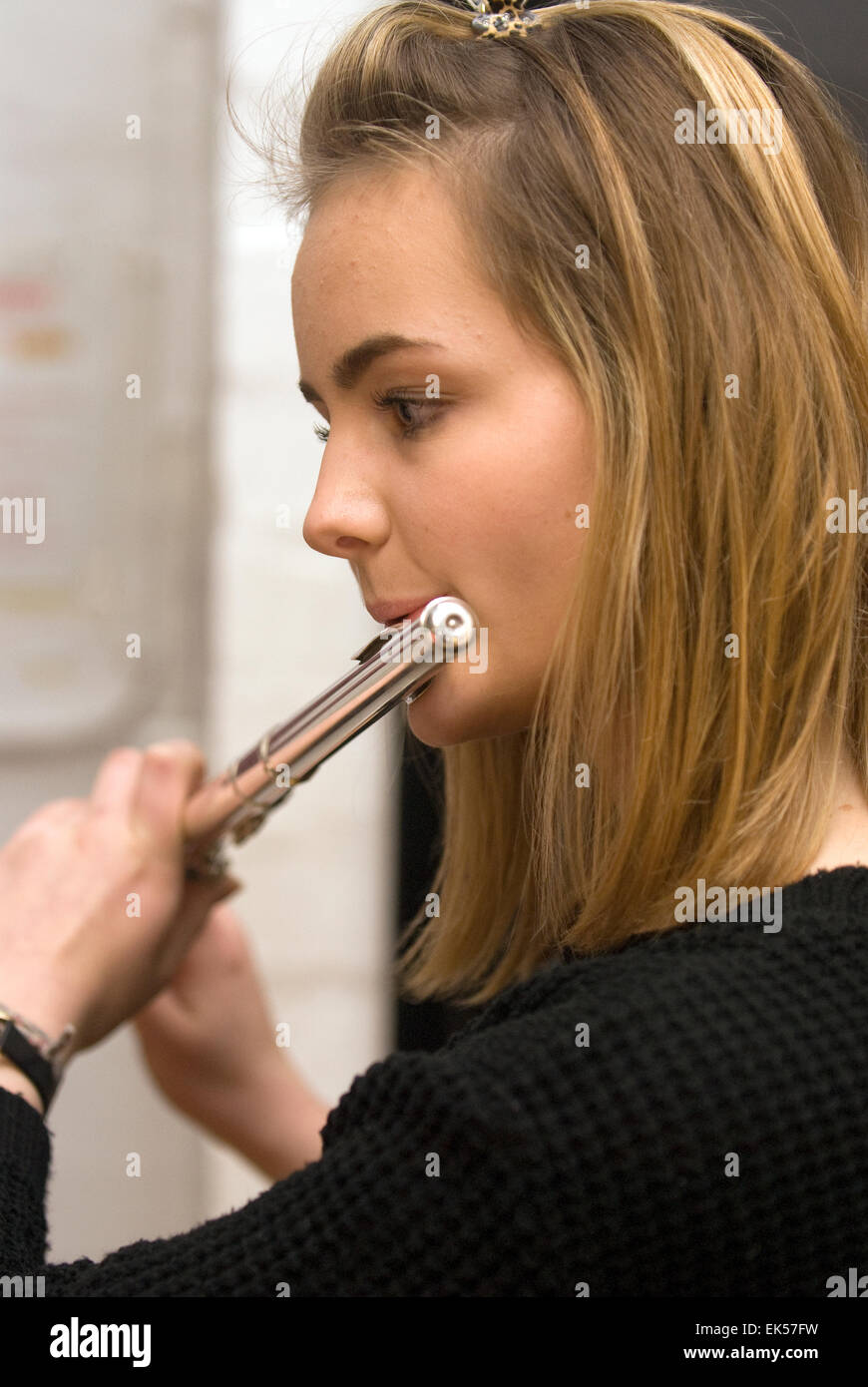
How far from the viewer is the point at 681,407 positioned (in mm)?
452

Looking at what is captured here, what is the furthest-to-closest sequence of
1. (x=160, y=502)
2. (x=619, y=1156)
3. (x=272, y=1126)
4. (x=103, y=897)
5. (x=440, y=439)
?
1. (x=160, y=502)
2. (x=272, y=1126)
3. (x=103, y=897)
4. (x=440, y=439)
5. (x=619, y=1156)

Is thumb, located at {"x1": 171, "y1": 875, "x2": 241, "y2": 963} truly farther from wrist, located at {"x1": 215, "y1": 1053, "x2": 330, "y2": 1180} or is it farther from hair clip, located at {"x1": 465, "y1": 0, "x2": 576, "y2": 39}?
hair clip, located at {"x1": 465, "y1": 0, "x2": 576, "y2": 39}

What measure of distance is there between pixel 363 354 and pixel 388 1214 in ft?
0.94

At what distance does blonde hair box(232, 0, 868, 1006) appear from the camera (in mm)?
446

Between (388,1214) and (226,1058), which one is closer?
(388,1214)

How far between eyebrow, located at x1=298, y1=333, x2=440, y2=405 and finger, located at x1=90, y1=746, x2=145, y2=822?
0.72ft

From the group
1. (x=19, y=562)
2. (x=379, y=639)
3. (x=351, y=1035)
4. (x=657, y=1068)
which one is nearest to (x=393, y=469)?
(x=379, y=639)

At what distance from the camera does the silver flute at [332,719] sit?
46cm

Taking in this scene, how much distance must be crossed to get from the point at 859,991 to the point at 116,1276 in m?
0.25

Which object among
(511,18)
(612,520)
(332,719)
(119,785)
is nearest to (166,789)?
(119,785)

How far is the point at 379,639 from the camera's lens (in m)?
0.48

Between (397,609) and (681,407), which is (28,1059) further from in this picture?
(681,407)

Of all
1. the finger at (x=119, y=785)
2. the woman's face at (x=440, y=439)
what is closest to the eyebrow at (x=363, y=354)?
the woman's face at (x=440, y=439)

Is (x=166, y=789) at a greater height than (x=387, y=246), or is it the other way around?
(x=387, y=246)
